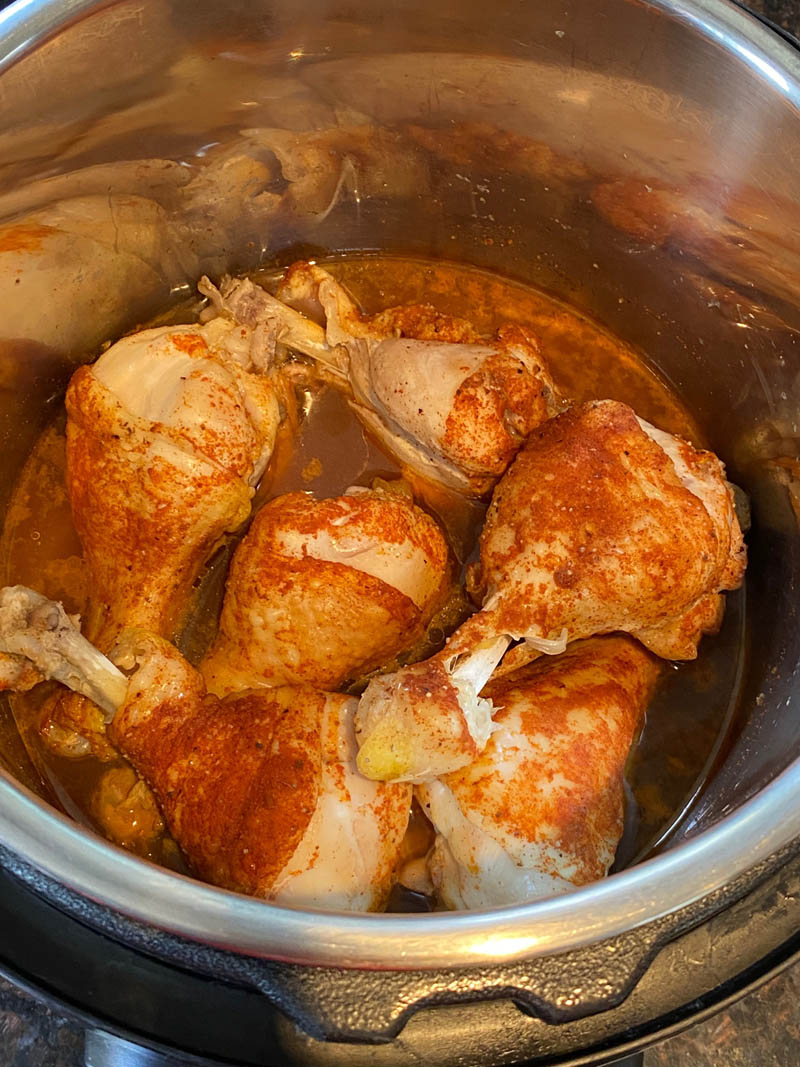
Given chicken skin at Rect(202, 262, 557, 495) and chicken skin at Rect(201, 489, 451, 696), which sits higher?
chicken skin at Rect(202, 262, 557, 495)

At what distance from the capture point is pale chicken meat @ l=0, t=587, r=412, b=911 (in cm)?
102

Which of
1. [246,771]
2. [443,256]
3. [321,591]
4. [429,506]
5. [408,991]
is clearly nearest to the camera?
[408,991]

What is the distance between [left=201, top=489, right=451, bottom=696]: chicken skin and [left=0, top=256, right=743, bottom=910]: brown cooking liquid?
0.14 m

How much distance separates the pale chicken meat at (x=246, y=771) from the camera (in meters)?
1.02

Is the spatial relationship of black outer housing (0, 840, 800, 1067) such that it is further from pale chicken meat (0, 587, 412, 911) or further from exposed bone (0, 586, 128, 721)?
exposed bone (0, 586, 128, 721)

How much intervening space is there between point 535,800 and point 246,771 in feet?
1.14

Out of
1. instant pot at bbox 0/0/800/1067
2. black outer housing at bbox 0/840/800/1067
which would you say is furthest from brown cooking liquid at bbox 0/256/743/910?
black outer housing at bbox 0/840/800/1067

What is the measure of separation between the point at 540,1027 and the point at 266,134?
1246 millimetres

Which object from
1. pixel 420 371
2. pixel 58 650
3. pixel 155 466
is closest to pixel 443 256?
pixel 420 371

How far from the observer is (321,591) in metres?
1.16

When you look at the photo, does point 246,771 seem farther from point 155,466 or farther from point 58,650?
point 155,466

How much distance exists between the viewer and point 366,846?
104 centimetres

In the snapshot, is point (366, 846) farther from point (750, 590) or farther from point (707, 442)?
point (707, 442)

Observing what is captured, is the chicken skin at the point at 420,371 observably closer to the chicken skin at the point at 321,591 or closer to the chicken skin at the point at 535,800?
the chicken skin at the point at 321,591
